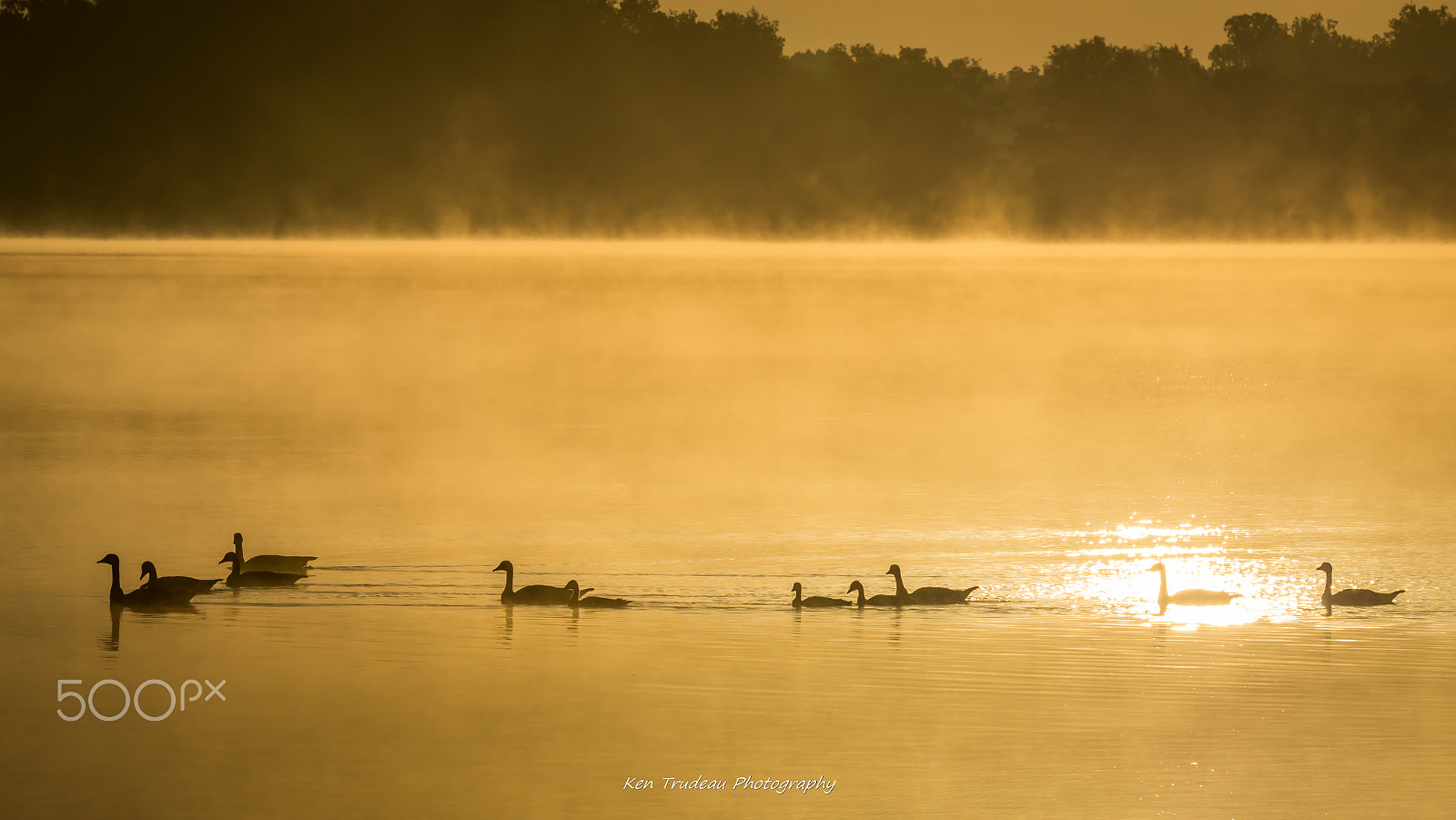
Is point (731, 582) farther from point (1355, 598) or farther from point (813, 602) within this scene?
point (1355, 598)

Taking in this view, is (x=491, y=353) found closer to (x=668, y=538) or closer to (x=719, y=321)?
(x=719, y=321)

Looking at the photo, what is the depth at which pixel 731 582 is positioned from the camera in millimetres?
10852

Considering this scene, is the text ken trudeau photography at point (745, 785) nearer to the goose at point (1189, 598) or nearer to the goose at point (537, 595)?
the goose at point (537, 595)

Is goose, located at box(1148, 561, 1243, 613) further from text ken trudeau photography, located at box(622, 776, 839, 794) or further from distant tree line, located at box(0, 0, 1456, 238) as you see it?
distant tree line, located at box(0, 0, 1456, 238)

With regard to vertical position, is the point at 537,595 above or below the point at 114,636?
above

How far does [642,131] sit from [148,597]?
261 ft

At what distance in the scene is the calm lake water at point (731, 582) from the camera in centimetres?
732

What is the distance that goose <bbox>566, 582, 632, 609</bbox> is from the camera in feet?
33.0

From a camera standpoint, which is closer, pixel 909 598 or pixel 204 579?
pixel 909 598

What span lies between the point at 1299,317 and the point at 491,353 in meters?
A: 19.3

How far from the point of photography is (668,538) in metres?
12.4

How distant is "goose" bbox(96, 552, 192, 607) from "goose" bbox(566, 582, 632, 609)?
2.13 meters

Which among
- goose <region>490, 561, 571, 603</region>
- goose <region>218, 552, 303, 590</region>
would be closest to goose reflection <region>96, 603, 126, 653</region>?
goose <region>218, 552, 303, 590</region>

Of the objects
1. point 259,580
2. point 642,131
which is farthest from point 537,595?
point 642,131
